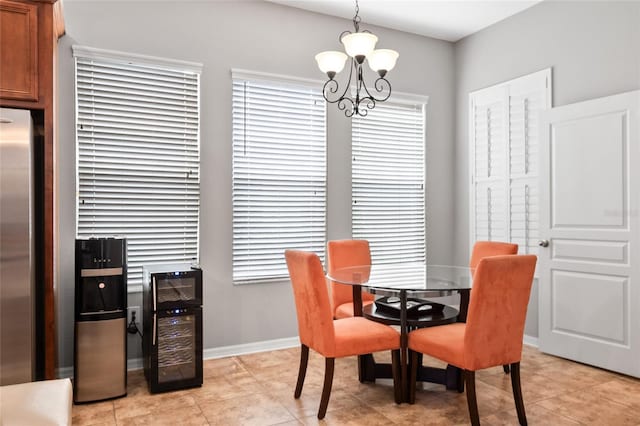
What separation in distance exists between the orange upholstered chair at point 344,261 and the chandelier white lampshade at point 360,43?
160cm

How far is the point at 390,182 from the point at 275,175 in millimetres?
1309

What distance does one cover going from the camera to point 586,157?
374cm

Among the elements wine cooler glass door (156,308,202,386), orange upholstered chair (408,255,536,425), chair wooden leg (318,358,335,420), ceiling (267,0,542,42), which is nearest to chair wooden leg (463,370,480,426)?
orange upholstered chair (408,255,536,425)

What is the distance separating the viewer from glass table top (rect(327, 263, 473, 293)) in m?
2.84

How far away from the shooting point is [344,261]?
392 cm

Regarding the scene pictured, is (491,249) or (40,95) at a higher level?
(40,95)

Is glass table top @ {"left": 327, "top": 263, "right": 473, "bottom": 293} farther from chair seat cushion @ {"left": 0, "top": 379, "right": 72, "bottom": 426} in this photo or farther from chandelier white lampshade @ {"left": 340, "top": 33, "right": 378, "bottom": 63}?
chair seat cushion @ {"left": 0, "top": 379, "right": 72, "bottom": 426}

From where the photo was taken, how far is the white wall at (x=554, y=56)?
366 cm

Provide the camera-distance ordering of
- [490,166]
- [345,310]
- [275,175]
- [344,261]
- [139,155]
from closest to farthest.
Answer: [345,310] → [139,155] → [344,261] → [275,175] → [490,166]

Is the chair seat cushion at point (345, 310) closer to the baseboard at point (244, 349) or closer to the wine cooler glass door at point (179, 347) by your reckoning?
the baseboard at point (244, 349)

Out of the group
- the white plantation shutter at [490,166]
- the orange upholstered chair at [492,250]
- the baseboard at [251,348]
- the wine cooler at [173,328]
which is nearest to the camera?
the wine cooler at [173,328]

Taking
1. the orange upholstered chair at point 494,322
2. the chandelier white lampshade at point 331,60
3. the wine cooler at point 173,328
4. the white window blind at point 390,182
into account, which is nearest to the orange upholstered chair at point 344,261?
the white window blind at point 390,182

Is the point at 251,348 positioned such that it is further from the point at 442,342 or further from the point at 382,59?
the point at 382,59

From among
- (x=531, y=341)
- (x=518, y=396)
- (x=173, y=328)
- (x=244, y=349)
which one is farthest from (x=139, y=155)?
(x=531, y=341)
